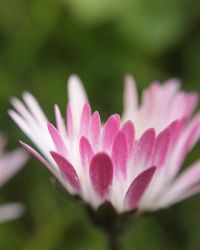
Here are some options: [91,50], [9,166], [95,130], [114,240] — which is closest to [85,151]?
[95,130]

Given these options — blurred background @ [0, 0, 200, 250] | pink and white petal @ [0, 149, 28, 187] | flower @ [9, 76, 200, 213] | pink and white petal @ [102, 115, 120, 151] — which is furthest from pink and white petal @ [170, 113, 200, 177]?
blurred background @ [0, 0, 200, 250]

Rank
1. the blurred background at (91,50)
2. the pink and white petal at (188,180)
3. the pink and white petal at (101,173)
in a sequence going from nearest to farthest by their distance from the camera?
the pink and white petal at (101,173), the pink and white petal at (188,180), the blurred background at (91,50)

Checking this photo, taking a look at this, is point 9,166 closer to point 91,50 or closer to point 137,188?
point 137,188

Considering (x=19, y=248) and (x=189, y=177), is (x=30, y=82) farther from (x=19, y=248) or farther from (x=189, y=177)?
(x=189, y=177)

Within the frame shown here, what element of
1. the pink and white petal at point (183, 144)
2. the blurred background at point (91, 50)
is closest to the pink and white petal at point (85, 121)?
the pink and white petal at point (183, 144)

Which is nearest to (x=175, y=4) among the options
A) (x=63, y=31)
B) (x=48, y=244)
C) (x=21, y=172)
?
(x=63, y=31)

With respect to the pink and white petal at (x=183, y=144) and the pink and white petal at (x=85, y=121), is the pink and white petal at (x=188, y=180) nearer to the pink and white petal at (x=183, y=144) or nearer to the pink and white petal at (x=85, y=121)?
the pink and white petal at (x=183, y=144)

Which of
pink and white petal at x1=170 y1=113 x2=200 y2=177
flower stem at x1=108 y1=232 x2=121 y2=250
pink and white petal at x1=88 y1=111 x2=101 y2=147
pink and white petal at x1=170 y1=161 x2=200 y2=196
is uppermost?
pink and white petal at x1=88 y1=111 x2=101 y2=147

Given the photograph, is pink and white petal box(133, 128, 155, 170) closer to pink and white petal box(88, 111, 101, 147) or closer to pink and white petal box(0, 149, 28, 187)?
pink and white petal box(88, 111, 101, 147)
